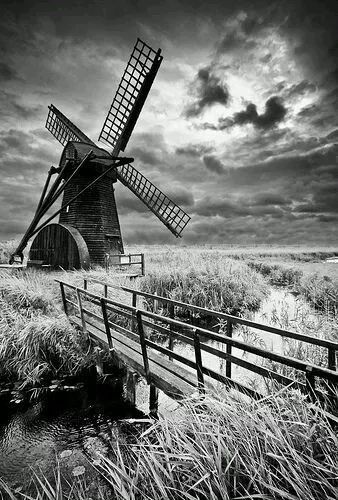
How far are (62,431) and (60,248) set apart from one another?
11114 millimetres

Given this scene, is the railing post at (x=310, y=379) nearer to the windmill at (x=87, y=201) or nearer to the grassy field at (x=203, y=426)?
the grassy field at (x=203, y=426)

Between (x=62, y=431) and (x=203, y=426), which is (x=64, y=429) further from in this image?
(x=203, y=426)

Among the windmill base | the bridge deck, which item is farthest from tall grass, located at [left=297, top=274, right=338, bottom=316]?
the windmill base

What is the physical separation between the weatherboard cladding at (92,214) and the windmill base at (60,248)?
809 millimetres

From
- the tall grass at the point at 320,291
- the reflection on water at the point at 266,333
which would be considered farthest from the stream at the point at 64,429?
the tall grass at the point at 320,291

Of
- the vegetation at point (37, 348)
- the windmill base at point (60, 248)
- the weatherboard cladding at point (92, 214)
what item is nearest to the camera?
the vegetation at point (37, 348)

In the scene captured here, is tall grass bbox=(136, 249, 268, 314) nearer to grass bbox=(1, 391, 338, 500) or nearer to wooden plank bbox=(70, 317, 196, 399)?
wooden plank bbox=(70, 317, 196, 399)

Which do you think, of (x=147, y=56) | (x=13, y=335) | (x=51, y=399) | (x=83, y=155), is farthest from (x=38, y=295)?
(x=147, y=56)

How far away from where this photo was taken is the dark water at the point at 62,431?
3.99 metres

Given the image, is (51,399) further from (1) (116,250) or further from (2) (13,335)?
(1) (116,250)

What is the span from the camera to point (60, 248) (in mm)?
14781

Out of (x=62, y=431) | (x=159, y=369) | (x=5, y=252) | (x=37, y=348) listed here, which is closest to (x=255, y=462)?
(x=159, y=369)

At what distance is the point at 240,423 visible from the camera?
216cm

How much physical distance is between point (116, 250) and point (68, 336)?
32.4 ft
